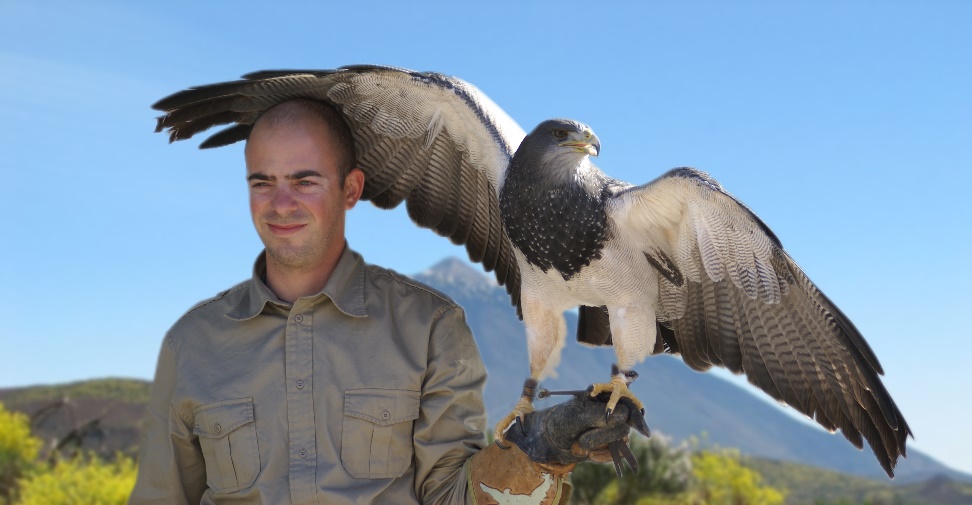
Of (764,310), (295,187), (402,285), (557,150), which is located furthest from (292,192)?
(764,310)

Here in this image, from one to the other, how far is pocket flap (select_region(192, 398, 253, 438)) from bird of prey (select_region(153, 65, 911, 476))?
975mm

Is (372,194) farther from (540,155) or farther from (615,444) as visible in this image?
(615,444)

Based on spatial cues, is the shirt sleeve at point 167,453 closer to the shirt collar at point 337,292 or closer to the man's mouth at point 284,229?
the shirt collar at point 337,292

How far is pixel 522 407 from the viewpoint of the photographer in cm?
333

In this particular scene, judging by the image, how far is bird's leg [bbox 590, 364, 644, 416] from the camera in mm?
3070

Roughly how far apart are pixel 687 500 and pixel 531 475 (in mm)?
14665

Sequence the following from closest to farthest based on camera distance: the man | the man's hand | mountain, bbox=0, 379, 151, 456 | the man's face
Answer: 1. the man's hand
2. the man
3. the man's face
4. mountain, bbox=0, 379, 151, 456

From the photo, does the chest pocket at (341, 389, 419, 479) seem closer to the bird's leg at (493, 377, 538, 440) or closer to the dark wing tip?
the bird's leg at (493, 377, 538, 440)

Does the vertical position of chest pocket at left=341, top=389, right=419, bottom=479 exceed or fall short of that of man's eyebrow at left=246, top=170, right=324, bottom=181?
it falls short

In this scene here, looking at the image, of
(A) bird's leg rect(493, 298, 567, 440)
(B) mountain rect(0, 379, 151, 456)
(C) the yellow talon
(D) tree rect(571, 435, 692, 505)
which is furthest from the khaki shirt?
(B) mountain rect(0, 379, 151, 456)

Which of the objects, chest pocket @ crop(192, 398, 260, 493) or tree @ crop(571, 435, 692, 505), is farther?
tree @ crop(571, 435, 692, 505)

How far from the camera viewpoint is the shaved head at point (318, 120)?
336 cm

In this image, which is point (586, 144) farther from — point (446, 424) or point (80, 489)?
point (80, 489)

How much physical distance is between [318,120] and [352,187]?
29 cm
